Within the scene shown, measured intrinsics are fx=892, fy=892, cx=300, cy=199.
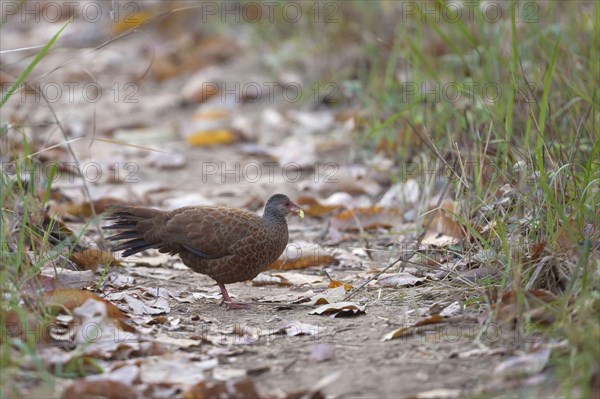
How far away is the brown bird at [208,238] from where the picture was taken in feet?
15.5

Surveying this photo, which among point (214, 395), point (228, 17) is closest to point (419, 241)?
point (214, 395)

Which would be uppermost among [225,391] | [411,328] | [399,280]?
[225,391]

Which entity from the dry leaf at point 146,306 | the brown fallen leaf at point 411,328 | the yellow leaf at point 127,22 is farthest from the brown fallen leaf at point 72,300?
the yellow leaf at point 127,22

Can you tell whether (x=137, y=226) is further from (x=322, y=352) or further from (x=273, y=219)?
(x=322, y=352)

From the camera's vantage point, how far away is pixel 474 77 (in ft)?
20.3

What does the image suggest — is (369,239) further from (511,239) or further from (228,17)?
(228,17)

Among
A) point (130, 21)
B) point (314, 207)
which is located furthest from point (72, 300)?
point (130, 21)

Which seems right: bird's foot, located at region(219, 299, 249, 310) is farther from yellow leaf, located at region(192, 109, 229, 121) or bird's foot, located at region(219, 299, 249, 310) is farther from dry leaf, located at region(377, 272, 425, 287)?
yellow leaf, located at region(192, 109, 229, 121)

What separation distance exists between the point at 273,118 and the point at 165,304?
4.67m

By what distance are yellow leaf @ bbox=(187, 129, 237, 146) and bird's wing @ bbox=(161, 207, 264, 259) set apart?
346cm

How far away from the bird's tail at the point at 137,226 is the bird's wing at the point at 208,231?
75 mm

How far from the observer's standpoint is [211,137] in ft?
27.2

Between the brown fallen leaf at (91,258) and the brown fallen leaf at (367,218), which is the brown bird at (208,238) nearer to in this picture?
the brown fallen leaf at (91,258)

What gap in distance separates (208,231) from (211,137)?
3617 millimetres
